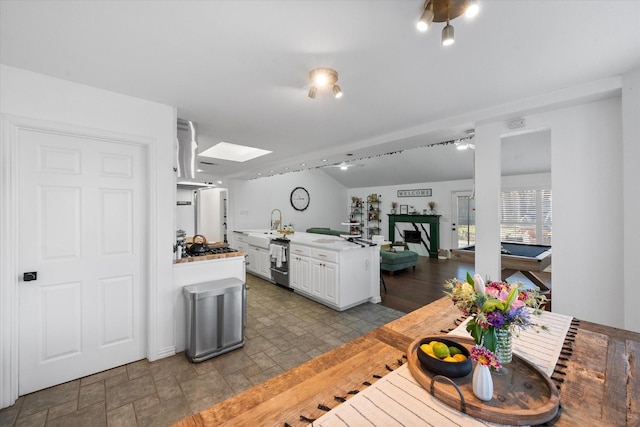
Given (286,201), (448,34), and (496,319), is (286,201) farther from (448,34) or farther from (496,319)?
(496,319)

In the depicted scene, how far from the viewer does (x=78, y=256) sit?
7.23 ft

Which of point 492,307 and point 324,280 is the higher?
point 492,307

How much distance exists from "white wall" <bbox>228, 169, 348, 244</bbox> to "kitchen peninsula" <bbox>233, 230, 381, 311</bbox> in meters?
2.96

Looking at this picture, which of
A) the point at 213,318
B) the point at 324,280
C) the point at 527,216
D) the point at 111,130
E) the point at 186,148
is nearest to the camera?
the point at 111,130

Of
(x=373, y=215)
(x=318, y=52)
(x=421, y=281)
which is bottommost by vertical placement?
(x=421, y=281)

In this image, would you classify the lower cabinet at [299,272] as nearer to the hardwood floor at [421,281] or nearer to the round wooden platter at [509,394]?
the hardwood floor at [421,281]

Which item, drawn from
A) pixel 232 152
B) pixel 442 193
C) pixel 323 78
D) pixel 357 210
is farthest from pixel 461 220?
pixel 323 78

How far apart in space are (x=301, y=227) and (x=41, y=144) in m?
6.92

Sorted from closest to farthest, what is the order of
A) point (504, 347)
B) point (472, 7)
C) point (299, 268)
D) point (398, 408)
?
1. point (398, 408)
2. point (504, 347)
3. point (472, 7)
4. point (299, 268)

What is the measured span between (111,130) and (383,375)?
2732 mm

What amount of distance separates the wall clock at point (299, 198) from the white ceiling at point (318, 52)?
5.53 m

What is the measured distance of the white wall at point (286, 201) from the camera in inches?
278

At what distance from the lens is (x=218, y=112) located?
274 centimetres

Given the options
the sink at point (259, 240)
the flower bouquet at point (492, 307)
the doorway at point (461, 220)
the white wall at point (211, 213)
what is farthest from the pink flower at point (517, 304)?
the doorway at point (461, 220)
